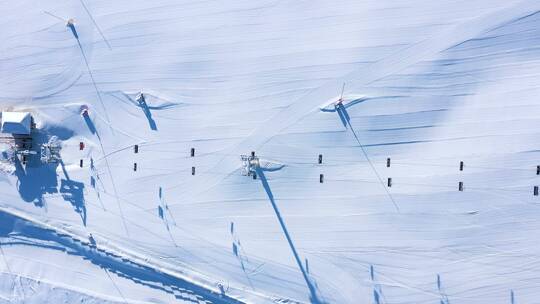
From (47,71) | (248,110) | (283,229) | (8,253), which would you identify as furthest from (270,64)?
(8,253)

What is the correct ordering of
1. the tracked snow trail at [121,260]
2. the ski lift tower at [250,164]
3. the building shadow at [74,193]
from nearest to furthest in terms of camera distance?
the ski lift tower at [250,164] < the tracked snow trail at [121,260] < the building shadow at [74,193]

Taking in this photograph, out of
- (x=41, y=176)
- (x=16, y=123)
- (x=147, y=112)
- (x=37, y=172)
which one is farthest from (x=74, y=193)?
(x=147, y=112)

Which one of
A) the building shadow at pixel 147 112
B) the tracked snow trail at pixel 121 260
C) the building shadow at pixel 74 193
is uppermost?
the building shadow at pixel 147 112

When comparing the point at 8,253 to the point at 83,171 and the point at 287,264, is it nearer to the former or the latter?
the point at 83,171

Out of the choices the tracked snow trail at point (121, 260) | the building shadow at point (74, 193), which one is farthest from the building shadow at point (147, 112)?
the tracked snow trail at point (121, 260)

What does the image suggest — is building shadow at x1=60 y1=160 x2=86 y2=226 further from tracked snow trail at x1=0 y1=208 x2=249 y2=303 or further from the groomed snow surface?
tracked snow trail at x1=0 y1=208 x2=249 y2=303

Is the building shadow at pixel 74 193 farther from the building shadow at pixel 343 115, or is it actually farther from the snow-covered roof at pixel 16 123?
the building shadow at pixel 343 115

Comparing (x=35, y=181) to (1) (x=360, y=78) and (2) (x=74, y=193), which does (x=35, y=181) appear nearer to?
(2) (x=74, y=193)
